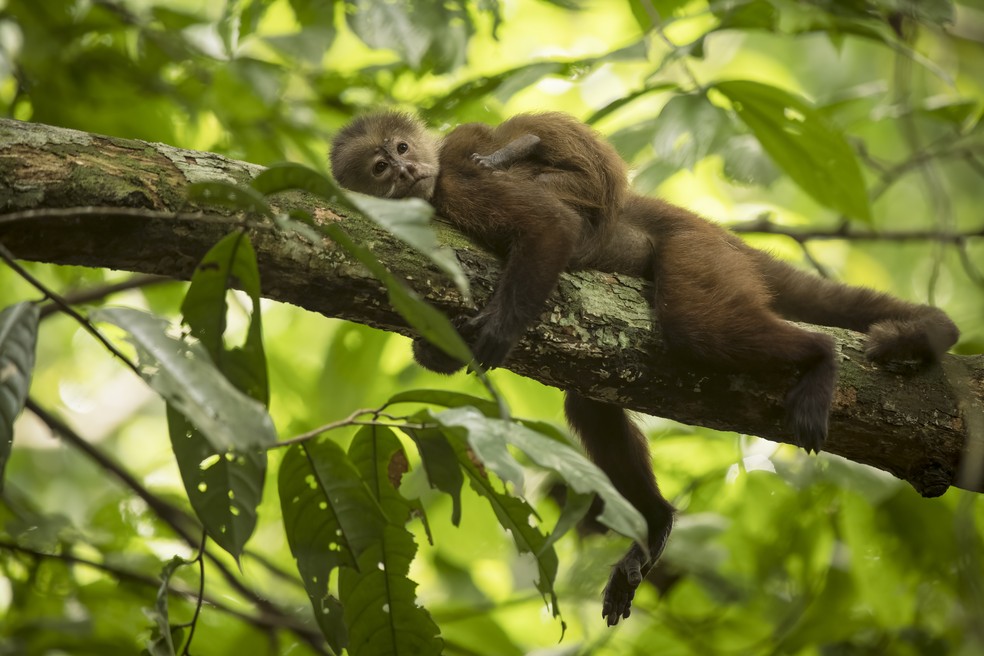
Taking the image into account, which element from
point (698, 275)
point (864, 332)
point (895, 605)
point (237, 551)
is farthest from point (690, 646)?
point (237, 551)

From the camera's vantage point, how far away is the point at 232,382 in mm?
2338

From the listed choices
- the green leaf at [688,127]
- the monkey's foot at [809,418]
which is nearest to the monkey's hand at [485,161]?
the green leaf at [688,127]

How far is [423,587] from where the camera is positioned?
307 inches

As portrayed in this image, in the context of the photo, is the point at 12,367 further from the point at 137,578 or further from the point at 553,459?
the point at 137,578

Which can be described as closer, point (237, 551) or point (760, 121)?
point (237, 551)

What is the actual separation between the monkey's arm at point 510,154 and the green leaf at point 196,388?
7.48ft

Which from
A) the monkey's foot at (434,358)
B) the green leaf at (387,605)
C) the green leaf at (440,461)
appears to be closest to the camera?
the green leaf at (440,461)

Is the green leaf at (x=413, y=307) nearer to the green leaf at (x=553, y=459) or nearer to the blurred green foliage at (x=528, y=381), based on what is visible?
the green leaf at (x=553, y=459)

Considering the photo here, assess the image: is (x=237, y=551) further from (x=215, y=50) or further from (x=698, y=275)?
(x=215, y=50)

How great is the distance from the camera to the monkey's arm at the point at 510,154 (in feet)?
13.4

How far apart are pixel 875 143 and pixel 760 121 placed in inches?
211

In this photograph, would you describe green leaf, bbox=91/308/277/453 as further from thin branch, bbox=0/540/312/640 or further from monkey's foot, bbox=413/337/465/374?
thin branch, bbox=0/540/312/640

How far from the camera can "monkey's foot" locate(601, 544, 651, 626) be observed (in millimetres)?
4098

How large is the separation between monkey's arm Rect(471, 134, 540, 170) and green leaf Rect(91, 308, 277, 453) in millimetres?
2279
